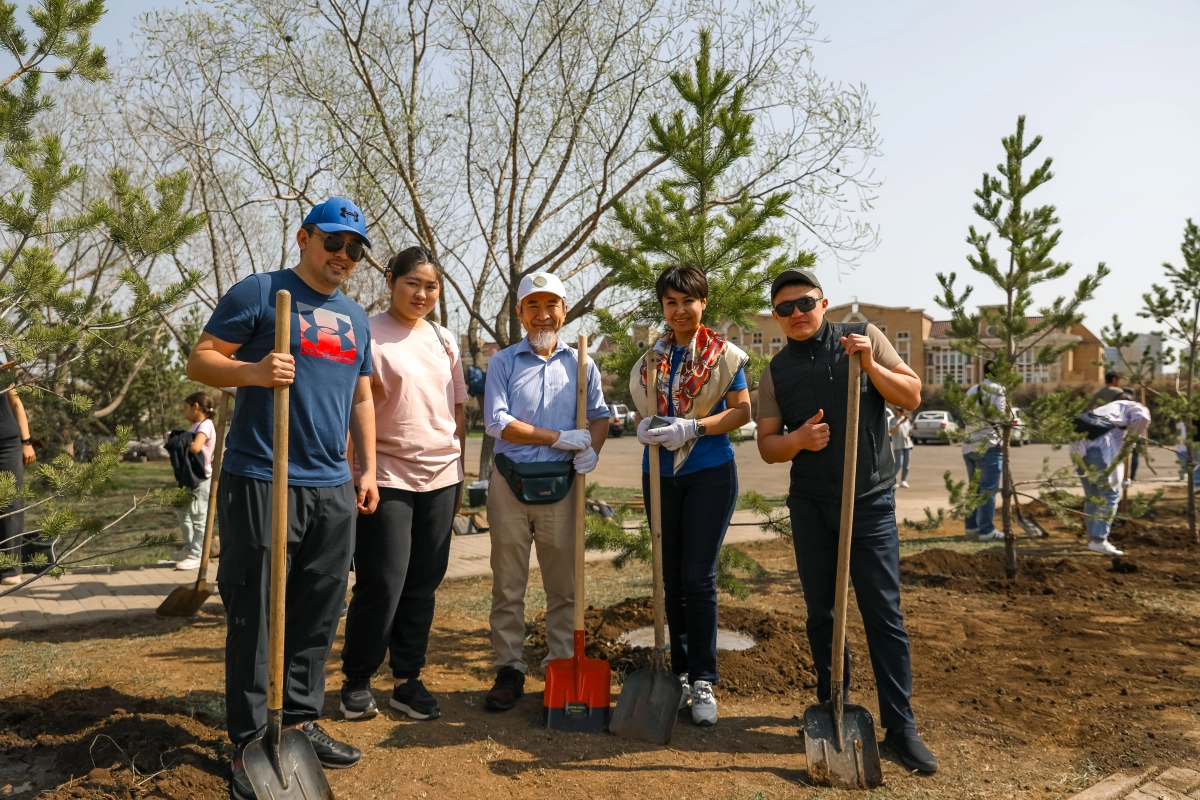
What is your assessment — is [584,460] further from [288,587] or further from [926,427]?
[926,427]

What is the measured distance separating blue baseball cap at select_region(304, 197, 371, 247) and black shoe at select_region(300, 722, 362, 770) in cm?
196

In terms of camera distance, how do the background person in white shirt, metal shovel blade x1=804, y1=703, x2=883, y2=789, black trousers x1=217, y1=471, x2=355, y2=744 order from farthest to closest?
the background person in white shirt → metal shovel blade x1=804, y1=703, x2=883, y2=789 → black trousers x1=217, y1=471, x2=355, y2=744

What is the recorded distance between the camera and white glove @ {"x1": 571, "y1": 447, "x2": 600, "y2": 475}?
410 centimetres

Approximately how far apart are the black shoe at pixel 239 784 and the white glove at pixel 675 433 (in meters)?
2.06

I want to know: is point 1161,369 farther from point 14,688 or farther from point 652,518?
point 14,688

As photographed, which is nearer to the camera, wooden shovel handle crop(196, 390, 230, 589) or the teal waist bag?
the teal waist bag

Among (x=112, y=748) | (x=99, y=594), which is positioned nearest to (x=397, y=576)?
(x=112, y=748)

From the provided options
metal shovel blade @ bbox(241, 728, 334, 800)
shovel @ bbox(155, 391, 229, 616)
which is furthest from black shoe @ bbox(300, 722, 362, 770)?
shovel @ bbox(155, 391, 229, 616)

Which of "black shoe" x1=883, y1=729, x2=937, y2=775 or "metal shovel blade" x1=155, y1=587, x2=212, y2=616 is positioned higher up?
"metal shovel blade" x1=155, y1=587, x2=212, y2=616

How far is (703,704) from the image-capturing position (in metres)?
3.93

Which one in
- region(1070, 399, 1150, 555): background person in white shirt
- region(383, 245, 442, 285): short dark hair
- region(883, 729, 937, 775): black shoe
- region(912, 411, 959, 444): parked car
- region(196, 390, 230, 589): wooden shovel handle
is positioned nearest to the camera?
region(883, 729, 937, 775): black shoe

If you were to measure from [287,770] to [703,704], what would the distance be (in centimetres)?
183

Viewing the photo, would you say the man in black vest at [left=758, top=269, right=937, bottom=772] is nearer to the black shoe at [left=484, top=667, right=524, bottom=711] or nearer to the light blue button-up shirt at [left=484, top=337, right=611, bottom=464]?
the light blue button-up shirt at [left=484, top=337, right=611, bottom=464]

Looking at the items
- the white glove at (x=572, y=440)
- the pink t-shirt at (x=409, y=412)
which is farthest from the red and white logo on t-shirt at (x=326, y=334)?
the white glove at (x=572, y=440)
